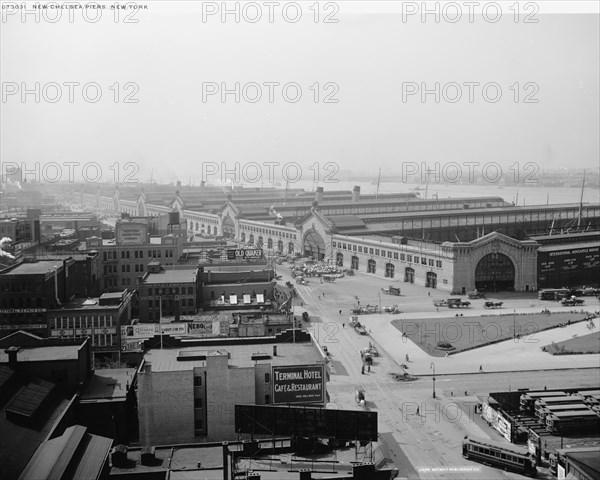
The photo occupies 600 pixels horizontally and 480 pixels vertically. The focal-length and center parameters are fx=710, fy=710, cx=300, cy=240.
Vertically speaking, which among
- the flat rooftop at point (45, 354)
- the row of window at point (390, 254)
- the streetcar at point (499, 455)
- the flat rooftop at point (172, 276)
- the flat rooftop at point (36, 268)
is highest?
the flat rooftop at point (36, 268)

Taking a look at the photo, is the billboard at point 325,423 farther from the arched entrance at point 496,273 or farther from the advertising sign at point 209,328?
the arched entrance at point 496,273

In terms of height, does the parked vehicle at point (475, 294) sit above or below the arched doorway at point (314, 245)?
below

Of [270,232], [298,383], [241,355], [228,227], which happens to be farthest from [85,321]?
[228,227]

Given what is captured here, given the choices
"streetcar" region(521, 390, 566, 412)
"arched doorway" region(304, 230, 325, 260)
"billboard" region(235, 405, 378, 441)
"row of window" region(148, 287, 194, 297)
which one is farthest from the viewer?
"arched doorway" region(304, 230, 325, 260)

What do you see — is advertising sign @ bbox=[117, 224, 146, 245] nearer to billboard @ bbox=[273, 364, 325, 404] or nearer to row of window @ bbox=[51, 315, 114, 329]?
row of window @ bbox=[51, 315, 114, 329]

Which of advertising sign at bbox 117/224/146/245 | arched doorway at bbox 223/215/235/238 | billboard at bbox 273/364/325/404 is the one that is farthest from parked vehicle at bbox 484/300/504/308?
arched doorway at bbox 223/215/235/238

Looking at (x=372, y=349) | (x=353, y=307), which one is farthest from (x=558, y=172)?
(x=372, y=349)

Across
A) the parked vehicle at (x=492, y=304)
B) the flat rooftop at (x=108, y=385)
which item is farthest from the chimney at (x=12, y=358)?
the parked vehicle at (x=492, y=304)

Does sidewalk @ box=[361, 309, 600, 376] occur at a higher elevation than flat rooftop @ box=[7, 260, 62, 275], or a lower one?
lower

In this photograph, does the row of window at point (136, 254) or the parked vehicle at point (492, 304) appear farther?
the parked vehicle at point (492, 304)
